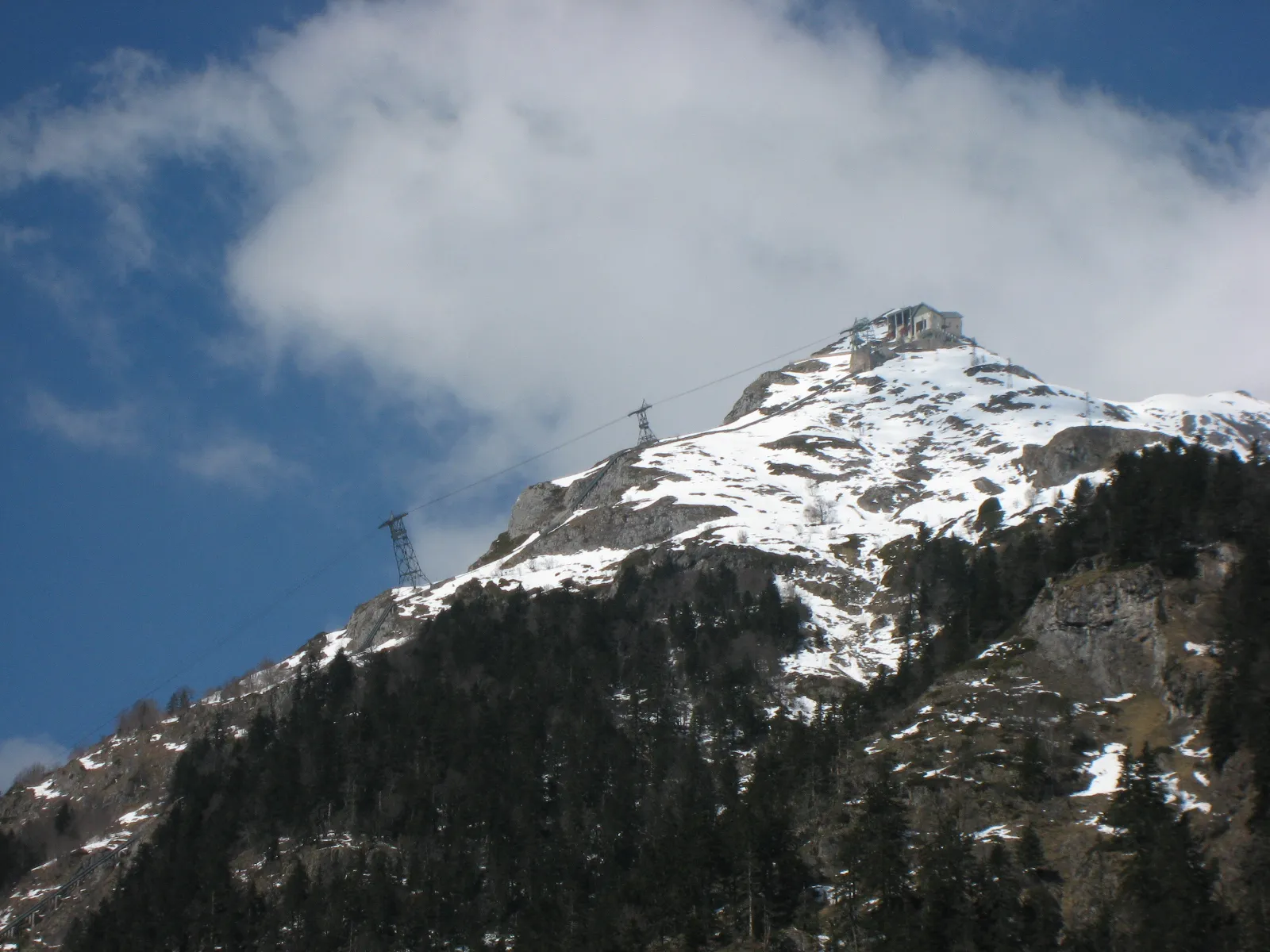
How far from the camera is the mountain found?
311ft

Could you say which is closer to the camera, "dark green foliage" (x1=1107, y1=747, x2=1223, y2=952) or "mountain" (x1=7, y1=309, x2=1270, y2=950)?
"dark green foliage" (x1=1107, y1=747, x2=1223, y2=952)

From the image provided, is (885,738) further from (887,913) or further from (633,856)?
(887,913)

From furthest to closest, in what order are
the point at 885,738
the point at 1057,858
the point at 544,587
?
the point at 544,587 → the point at 885,738 → the point at 1057,858

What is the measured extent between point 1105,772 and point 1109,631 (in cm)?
1910

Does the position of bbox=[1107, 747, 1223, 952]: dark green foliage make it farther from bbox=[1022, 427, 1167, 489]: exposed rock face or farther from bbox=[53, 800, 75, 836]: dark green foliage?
bbox=[53, 800, 75, 836]: dark green foliage

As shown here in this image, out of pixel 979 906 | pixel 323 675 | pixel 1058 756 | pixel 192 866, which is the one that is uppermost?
pixel 323 675

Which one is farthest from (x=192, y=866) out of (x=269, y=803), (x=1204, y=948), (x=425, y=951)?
(x=1204, y=948)

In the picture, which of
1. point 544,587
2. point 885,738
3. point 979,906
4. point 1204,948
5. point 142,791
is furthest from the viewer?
point 544,587

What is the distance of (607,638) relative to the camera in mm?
167875

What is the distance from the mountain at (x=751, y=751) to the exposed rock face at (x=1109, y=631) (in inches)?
10.7

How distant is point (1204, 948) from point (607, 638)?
99380 millimetres

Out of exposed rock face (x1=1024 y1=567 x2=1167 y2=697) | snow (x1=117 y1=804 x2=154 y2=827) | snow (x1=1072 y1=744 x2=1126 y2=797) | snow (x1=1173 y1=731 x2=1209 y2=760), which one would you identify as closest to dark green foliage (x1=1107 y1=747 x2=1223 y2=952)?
snow (x1=1173 y1=731 x2=1209 y2=760)

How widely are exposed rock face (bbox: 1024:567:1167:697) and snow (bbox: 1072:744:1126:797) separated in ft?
30.2

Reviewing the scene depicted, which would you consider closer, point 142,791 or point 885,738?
point 885,738
